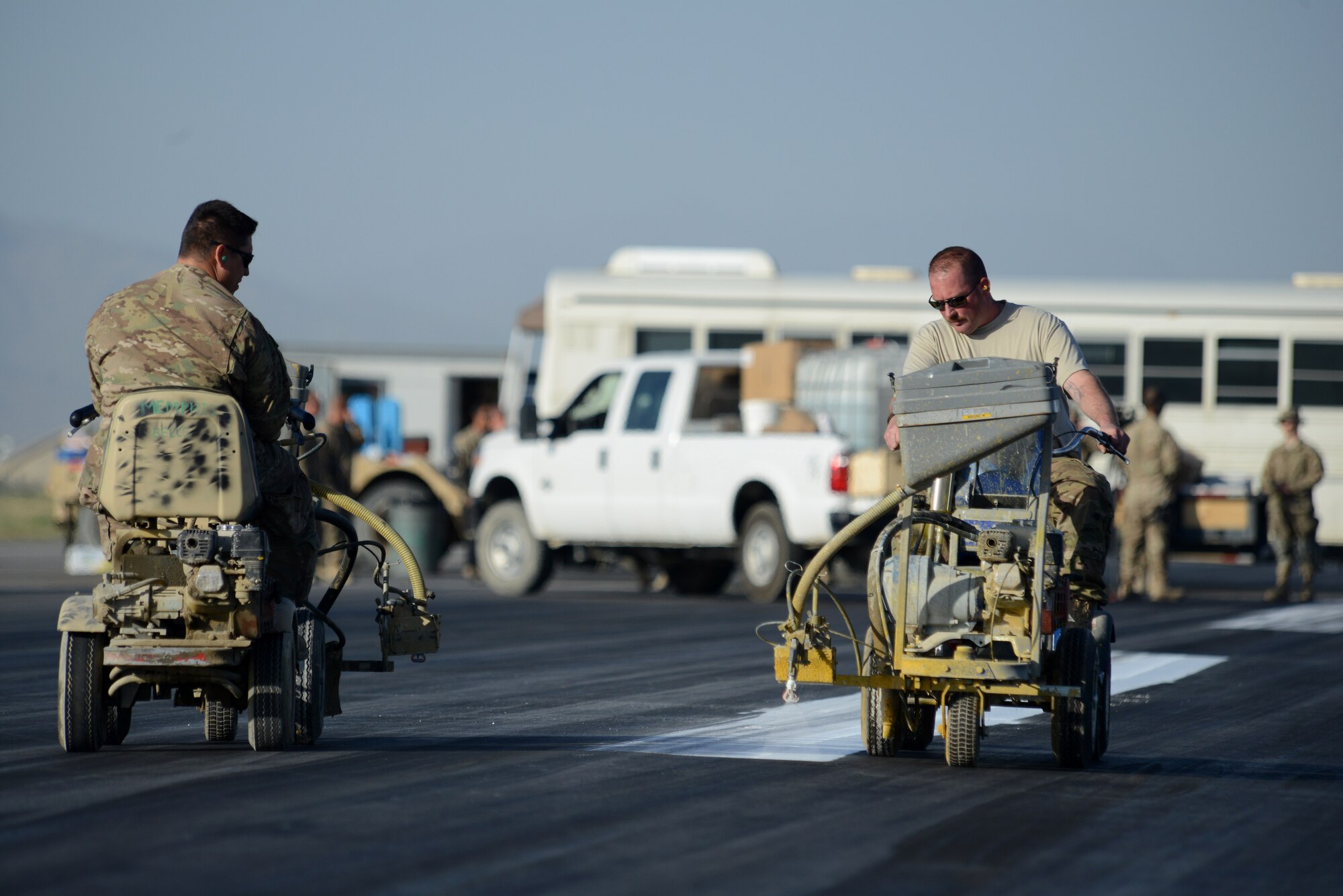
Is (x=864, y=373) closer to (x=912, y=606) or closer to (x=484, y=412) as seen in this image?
(x=484, y=412)

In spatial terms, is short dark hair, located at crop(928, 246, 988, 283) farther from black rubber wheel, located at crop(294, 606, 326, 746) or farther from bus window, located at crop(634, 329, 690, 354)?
bus window, located at crop(634, 329, 690, 354)

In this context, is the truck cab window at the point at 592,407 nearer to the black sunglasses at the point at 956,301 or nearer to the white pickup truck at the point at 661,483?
the white pickup truck at the point at 661,483

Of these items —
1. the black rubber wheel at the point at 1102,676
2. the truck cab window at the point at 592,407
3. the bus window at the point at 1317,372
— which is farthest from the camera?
the bus window at the point at 1317,372

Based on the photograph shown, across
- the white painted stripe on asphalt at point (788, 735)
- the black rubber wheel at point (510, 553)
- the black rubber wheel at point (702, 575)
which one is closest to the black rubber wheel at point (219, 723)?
the white painted stripe on asphalt at point (788, 735)

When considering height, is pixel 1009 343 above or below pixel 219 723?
above

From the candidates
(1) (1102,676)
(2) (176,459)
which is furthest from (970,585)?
(2) (176,459)

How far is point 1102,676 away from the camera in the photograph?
6.38 m

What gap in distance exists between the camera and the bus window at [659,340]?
22.0 meters

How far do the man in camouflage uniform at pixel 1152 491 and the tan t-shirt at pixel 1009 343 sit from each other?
483 inches

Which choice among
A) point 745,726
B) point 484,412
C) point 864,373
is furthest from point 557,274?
point 745,726

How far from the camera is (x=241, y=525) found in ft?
20.0

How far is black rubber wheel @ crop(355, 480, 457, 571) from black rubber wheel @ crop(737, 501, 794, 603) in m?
5.24

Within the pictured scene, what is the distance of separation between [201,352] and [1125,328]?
16946mm

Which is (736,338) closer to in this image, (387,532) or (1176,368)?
(1176,368)
